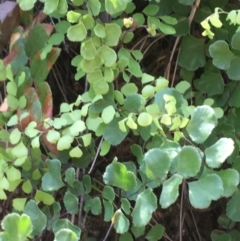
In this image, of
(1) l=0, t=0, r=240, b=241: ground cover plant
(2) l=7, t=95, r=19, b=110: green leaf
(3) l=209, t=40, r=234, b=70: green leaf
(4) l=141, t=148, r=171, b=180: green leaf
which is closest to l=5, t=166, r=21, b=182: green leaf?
(1) l=0, t=0, r=240, b=241: ground cover plant

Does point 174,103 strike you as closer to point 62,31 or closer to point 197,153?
point 197,153

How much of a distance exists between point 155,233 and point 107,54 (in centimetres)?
28

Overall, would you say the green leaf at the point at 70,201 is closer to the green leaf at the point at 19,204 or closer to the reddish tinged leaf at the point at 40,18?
the green leaf at the point at 19,204

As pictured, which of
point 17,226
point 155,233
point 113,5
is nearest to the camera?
A: point 17,226

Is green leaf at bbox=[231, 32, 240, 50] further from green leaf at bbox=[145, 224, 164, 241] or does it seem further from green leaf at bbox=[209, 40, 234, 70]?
green leaf at bbox=[145, 224, 164, 241]

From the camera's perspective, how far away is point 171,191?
514 millimetres

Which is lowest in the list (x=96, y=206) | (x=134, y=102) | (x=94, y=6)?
(x=96, y=206)

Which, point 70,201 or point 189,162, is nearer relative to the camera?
point 189,162

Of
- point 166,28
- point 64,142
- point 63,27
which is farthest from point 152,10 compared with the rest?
point 64,142

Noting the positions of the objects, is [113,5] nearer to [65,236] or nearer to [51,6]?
[51,6]

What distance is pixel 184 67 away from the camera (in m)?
0.73

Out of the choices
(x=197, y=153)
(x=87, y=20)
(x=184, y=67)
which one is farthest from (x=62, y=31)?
(x=197, y=153)

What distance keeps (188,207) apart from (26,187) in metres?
0.27

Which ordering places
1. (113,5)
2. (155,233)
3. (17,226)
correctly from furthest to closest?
(155,233) < (113,5) < (17,226)
